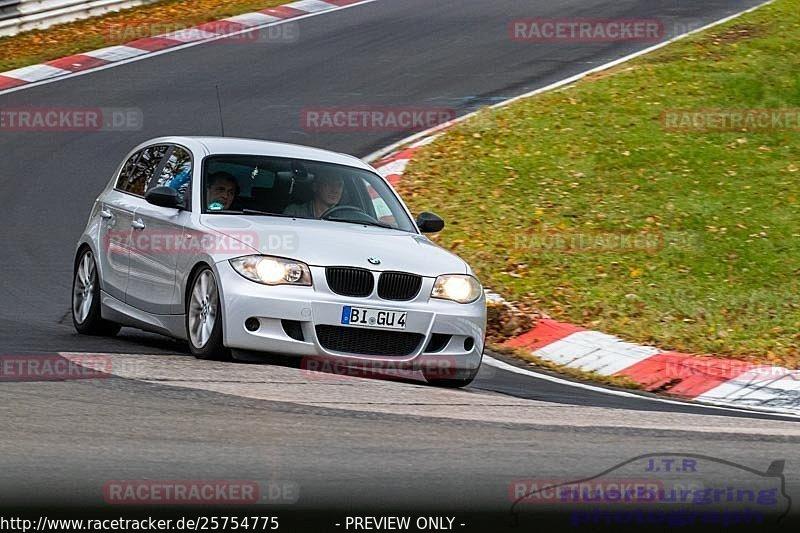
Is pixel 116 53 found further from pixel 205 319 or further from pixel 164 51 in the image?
pixel 205 319

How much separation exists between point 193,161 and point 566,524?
529 cm

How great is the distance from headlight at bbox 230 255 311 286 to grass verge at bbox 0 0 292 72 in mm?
13251

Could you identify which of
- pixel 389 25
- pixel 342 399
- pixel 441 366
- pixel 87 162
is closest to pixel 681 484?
pixel 342 399

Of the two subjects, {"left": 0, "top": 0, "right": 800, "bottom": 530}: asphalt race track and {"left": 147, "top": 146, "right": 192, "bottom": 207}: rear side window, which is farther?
{"left": 147, "top": 146, "right": 192, "bottom": 207}: rear side window

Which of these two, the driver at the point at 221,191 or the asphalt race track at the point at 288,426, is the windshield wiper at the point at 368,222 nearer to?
the driver at the point at 221,191

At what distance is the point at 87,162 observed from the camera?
1639 centimetres

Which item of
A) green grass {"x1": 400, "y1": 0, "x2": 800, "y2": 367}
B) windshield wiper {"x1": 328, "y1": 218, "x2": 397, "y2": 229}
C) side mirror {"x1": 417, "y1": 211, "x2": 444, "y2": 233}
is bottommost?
green grass {"x1": 400, "y1": 0, "x2": 800, "y2": 367}

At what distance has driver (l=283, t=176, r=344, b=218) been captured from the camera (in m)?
9.22

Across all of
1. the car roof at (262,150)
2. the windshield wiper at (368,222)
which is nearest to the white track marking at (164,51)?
the car roof at (262,150)

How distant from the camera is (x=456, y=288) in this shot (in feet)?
28.8

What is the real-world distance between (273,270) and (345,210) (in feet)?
4.21

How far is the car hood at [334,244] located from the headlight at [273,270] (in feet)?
0.16

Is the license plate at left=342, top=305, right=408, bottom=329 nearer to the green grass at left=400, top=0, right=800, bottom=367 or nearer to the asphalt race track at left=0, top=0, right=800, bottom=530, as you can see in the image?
the asphalt race track at left=0, top=0, right=800, bottom=530

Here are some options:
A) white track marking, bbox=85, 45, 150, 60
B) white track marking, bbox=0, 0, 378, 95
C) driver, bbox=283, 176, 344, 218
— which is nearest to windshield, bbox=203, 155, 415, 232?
driver, bbox=283, 176, 344, 218
